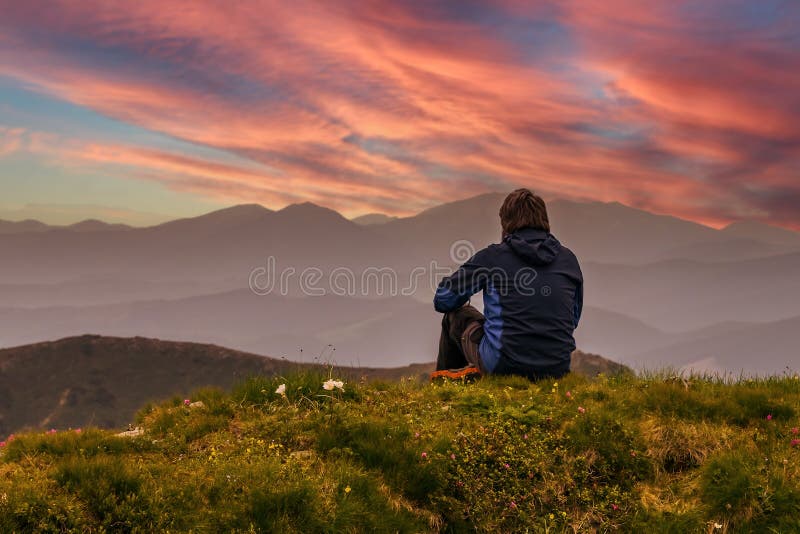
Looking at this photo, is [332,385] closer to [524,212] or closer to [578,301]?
[524,212]

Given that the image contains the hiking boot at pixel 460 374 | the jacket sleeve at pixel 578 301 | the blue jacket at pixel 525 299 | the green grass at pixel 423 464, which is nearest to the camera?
the green grass at pixel 423 464

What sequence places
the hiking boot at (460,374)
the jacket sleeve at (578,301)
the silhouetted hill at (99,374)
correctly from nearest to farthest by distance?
the hiking boot at (460,374), the jacket sleeve at (578,301), the silhouetted hill at (99,374)

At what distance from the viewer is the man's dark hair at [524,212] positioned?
354 inches

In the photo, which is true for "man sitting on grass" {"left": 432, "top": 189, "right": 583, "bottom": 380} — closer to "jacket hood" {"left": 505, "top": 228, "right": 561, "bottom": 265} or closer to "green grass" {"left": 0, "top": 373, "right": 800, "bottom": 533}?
"jacket hood" {"left": 505, "top": 228, "right": 561, "bottom": 265}

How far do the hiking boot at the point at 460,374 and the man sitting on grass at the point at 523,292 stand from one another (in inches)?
1.5

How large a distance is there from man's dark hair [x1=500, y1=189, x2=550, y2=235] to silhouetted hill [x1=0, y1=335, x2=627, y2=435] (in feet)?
326

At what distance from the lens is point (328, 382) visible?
24.4ft

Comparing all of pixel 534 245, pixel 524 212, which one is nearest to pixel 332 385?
pixel 534 245

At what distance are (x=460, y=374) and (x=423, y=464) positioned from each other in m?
3.31

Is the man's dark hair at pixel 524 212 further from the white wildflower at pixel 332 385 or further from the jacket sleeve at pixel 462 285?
the white wildflower at pixel 332 385

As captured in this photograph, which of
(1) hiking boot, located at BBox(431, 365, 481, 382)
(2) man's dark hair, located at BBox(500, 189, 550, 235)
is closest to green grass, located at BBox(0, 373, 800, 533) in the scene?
(1) hiking boot, located at BBox(431, 365, 481, 382)

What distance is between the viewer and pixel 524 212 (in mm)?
8984

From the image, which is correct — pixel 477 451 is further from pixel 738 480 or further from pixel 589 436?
pixel 738 480

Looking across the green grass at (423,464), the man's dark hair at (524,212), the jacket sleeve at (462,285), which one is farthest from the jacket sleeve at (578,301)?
the green grass at (423,464)
